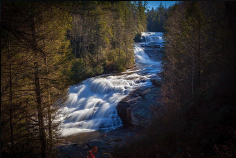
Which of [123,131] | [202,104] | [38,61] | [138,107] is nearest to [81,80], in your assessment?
[38,61]

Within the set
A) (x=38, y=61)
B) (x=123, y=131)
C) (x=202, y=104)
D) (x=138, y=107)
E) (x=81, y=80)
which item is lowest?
(x=123, y=131)

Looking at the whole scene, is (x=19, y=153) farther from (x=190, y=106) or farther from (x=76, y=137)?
(x=190, y=106)

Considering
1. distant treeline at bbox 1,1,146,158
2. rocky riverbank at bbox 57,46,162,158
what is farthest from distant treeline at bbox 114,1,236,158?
distant treeline at bbox 1,1,146,158

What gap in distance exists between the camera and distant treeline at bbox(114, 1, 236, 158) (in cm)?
455

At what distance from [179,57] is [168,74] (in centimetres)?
173

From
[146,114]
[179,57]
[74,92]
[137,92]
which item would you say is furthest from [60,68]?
[74,92]

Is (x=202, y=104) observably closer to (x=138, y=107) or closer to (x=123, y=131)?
(x=123, y=131)

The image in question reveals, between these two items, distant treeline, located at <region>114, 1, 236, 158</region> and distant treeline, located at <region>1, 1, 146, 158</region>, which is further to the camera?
distant treeline, located at <region>114, 1, 236, 158</region>

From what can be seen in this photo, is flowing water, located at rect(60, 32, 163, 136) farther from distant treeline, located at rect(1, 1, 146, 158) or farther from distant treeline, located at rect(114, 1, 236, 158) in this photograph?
distant treeline, located at rect(114, 1, 236, 158)

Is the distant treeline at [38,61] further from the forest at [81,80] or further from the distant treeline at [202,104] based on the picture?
the distant treeline at [202,104]

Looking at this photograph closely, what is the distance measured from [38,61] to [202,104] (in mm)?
6354

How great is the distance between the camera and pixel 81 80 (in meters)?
7.12

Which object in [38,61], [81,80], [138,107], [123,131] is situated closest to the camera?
[38,61]

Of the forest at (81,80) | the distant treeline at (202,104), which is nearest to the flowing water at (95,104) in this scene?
the forest at (81,80)
